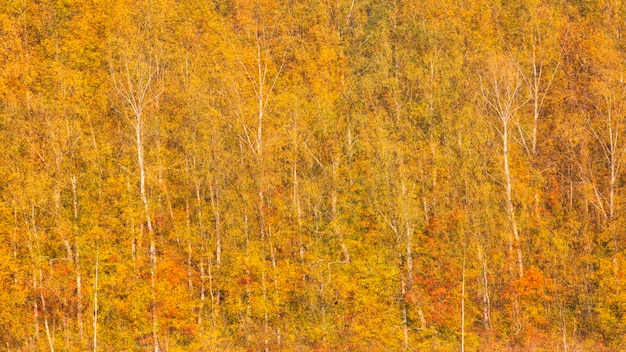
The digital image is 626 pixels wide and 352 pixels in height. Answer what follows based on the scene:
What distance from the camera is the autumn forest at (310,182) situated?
107ft

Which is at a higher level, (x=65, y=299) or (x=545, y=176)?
(x=545, y=176)

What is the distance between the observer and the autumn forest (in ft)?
107

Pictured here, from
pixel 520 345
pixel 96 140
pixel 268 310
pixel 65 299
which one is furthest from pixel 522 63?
pixel 65 299

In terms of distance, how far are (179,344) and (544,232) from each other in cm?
2164

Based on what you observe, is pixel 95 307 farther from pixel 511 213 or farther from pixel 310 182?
pixel 511 213

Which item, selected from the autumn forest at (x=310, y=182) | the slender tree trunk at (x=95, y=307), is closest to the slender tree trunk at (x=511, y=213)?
the autumn forest at (x=310, y=182)

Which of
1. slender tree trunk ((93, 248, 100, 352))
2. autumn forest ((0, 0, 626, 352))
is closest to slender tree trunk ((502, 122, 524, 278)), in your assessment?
autumn forest ((0, 0, 626, 352))

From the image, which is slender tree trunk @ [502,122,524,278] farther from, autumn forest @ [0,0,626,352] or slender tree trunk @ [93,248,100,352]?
slender tree trunk @ [93,248,100,352]

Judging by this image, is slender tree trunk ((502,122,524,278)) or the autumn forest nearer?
the autumn forest

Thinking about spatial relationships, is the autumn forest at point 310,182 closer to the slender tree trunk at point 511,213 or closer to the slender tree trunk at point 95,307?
the slender tree trunk at point 511,213

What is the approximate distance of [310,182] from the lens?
38812mm

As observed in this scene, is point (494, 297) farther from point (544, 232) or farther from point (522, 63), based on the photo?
point (522, 63)

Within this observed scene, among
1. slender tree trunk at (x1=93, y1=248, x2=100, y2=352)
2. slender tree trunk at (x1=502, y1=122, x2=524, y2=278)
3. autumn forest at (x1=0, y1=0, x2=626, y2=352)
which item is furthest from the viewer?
slender tree trunk at (x1=502, y1=122, x2=524, y2=278)

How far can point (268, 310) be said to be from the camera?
33938 millimetres
